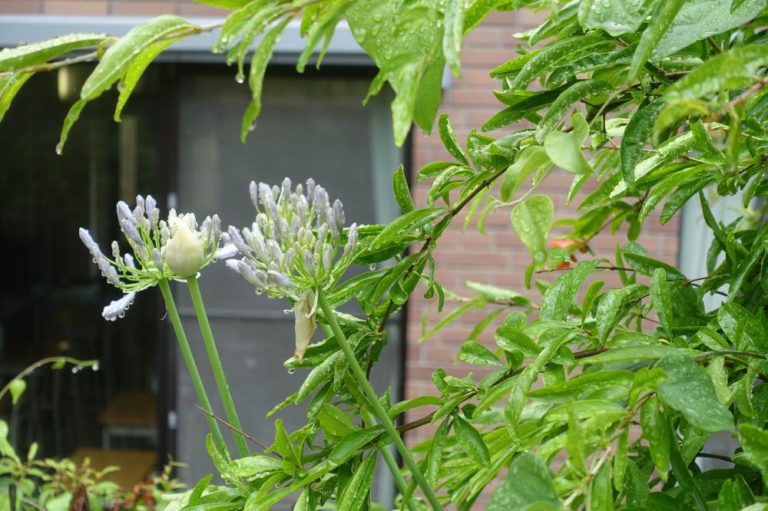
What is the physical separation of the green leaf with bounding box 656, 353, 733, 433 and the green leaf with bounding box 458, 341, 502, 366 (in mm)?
278

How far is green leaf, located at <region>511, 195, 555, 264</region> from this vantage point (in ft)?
2.10

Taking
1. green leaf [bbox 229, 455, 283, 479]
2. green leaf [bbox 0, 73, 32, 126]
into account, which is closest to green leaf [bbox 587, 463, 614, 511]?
green leaf [bbox 229, 455, 283, 479]

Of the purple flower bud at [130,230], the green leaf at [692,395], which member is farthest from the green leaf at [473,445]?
the purple flower bud at [130,230]

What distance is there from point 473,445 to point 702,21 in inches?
17.3

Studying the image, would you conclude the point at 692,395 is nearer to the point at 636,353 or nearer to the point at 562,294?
the point at 636,353

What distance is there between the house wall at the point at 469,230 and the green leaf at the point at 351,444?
273 centimetres

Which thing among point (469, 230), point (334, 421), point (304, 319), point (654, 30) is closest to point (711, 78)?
point (654, 30)

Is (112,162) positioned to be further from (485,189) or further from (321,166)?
(485,189)

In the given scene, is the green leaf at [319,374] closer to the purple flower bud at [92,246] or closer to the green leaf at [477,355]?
the green leaf at [477,355]

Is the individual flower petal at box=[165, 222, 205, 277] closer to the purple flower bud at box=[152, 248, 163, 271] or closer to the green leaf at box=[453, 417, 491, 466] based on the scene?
the purple flower bud at box=[152, 248, 163, 271]

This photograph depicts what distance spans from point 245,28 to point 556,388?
15.0 inches

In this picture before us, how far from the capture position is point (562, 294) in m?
1.00

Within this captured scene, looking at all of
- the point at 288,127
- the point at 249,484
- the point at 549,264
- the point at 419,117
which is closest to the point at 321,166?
the point at 288,127

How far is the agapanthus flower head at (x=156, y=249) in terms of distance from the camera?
96cm
